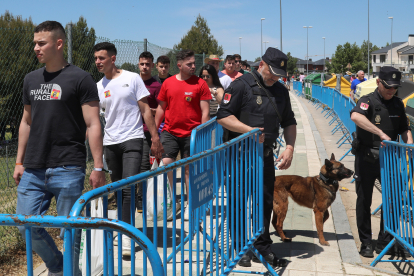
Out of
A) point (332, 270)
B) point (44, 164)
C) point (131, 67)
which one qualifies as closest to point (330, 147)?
point (131, 67)

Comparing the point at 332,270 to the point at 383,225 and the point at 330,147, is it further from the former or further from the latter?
the point at 330,147

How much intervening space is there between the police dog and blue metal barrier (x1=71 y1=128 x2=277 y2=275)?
85 cm

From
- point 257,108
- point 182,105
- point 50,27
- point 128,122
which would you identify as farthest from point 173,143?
point 50,27

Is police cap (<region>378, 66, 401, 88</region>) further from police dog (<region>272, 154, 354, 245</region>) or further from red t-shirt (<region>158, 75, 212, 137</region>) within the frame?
red t-shirt (<region>158, 75, 212, 137</region>)

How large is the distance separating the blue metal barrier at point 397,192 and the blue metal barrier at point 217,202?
4.14 ft

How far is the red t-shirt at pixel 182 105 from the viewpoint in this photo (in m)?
5.37

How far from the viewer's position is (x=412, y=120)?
7137 millimetres

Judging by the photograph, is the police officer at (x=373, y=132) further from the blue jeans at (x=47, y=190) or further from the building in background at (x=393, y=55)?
the building in background at (x=393, y=55)

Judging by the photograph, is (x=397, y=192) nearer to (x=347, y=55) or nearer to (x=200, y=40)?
(x=200, y=40)

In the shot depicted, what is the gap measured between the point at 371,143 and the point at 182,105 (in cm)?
223

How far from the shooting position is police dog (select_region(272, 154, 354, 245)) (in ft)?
15.7

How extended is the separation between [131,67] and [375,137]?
5.03 m

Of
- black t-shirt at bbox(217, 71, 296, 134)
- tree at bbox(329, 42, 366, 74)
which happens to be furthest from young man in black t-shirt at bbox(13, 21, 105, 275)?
tree at bbox(329, 42, 366, 74)

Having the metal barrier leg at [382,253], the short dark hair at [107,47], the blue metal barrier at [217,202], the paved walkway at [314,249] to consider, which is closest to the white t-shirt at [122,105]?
the short dark hair at [107,47]
